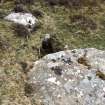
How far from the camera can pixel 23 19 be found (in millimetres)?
17391

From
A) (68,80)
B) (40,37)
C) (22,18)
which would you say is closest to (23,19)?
(22,18)

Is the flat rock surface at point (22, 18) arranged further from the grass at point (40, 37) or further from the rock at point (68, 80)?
the rock at point (68, 80)

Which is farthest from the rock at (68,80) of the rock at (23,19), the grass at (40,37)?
the rock at (23,19)

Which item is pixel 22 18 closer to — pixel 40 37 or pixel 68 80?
pixel 40 37

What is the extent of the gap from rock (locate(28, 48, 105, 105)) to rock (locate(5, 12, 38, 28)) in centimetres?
391

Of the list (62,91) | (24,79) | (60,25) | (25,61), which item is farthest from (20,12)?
(62,91)

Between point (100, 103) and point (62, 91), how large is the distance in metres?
1.38

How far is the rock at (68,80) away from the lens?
1216 centimetres

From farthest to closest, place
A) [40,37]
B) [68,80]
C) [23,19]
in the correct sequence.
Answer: [23,19] < [40,37] < [68,80]

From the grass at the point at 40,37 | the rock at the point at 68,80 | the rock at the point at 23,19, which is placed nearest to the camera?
the rock at the point at 68,80

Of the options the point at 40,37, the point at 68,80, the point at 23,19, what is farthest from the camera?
the point at 23,19

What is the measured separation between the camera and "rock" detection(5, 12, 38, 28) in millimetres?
17234

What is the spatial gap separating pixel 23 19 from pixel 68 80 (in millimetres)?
5719

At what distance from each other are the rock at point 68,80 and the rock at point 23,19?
391 cm
